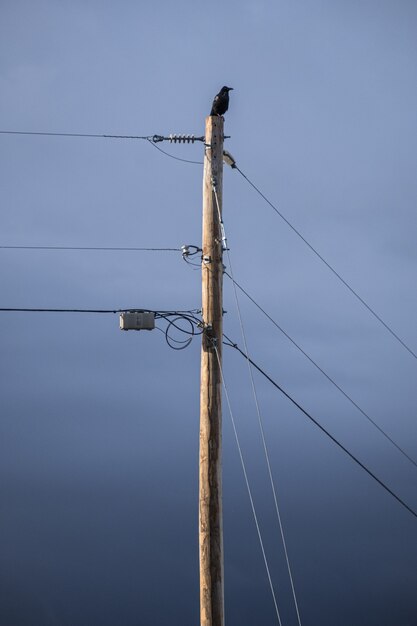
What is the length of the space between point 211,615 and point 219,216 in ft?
19.2

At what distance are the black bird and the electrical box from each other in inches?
134

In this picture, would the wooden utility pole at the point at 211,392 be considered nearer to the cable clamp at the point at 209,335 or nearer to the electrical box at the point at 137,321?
the cable clamp at the point at 209,335

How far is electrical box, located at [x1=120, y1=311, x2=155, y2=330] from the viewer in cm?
1600

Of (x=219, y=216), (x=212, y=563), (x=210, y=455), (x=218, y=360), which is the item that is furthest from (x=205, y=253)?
(x=212, y=563)

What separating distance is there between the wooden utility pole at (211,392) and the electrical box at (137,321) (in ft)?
2.84

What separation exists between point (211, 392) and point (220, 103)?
4.62 m

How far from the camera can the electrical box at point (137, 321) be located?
52.5ft

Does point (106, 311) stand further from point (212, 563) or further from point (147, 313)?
point (212, 563)

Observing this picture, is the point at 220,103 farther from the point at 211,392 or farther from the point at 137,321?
the point at 211,392

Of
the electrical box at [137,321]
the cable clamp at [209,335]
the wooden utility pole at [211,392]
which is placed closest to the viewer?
the wooden utility pole at [211,392]

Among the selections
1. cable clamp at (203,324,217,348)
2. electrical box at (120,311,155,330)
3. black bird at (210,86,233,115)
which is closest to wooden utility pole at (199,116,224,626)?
cable clamp at (203,324,217,348)

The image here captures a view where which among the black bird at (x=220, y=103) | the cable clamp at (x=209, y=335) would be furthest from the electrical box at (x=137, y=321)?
the black bird at (x=220, y=103)

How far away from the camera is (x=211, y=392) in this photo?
611 inches

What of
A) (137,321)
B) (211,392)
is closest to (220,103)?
(137,321)
